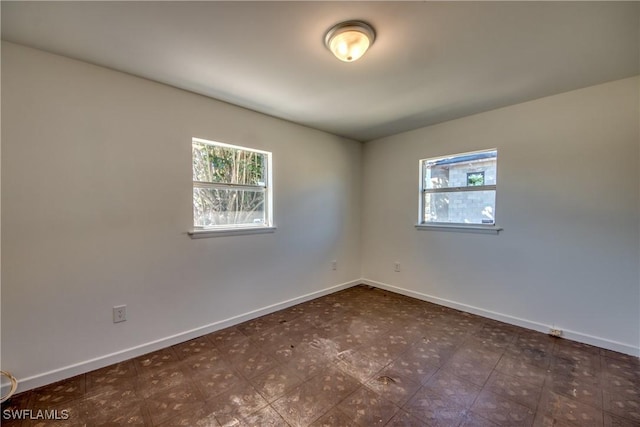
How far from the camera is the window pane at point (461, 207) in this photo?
112 inches

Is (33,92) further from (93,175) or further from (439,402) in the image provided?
(439,402)

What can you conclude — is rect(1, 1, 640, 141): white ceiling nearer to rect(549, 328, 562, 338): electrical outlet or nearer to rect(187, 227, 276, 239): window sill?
rect(187, 227, 276, 239): window sill

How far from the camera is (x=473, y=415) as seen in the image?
150 centimetres

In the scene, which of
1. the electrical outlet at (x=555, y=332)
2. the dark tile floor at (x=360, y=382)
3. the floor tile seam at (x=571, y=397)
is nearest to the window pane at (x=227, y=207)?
the dark tile floor at (x=360, y=382)

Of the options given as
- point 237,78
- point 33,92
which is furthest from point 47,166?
point 237,78

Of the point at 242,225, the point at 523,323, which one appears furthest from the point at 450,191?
the point at 242,225

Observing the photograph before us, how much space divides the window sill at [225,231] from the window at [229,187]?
0.14 ft

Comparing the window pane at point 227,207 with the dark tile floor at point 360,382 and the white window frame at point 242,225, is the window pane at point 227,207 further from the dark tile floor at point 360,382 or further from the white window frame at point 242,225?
the dark tile floor at point 360,382

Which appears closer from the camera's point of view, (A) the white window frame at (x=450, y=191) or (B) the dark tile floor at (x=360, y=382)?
(B) the dark tile floor at (x=360, y=382)

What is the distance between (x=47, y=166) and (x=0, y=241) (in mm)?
529

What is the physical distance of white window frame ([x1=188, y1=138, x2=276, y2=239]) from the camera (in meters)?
2.42

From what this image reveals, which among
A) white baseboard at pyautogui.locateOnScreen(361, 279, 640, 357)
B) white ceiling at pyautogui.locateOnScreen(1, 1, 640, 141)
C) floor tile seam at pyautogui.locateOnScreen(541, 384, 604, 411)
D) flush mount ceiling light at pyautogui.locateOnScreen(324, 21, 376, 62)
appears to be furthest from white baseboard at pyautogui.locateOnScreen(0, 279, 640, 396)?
flush mount ceiling light at pyautogui.locateOnScreen(324, 21, 376, 62)

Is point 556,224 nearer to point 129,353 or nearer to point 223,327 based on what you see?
point 223,327

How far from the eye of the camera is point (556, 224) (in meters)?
2.40
